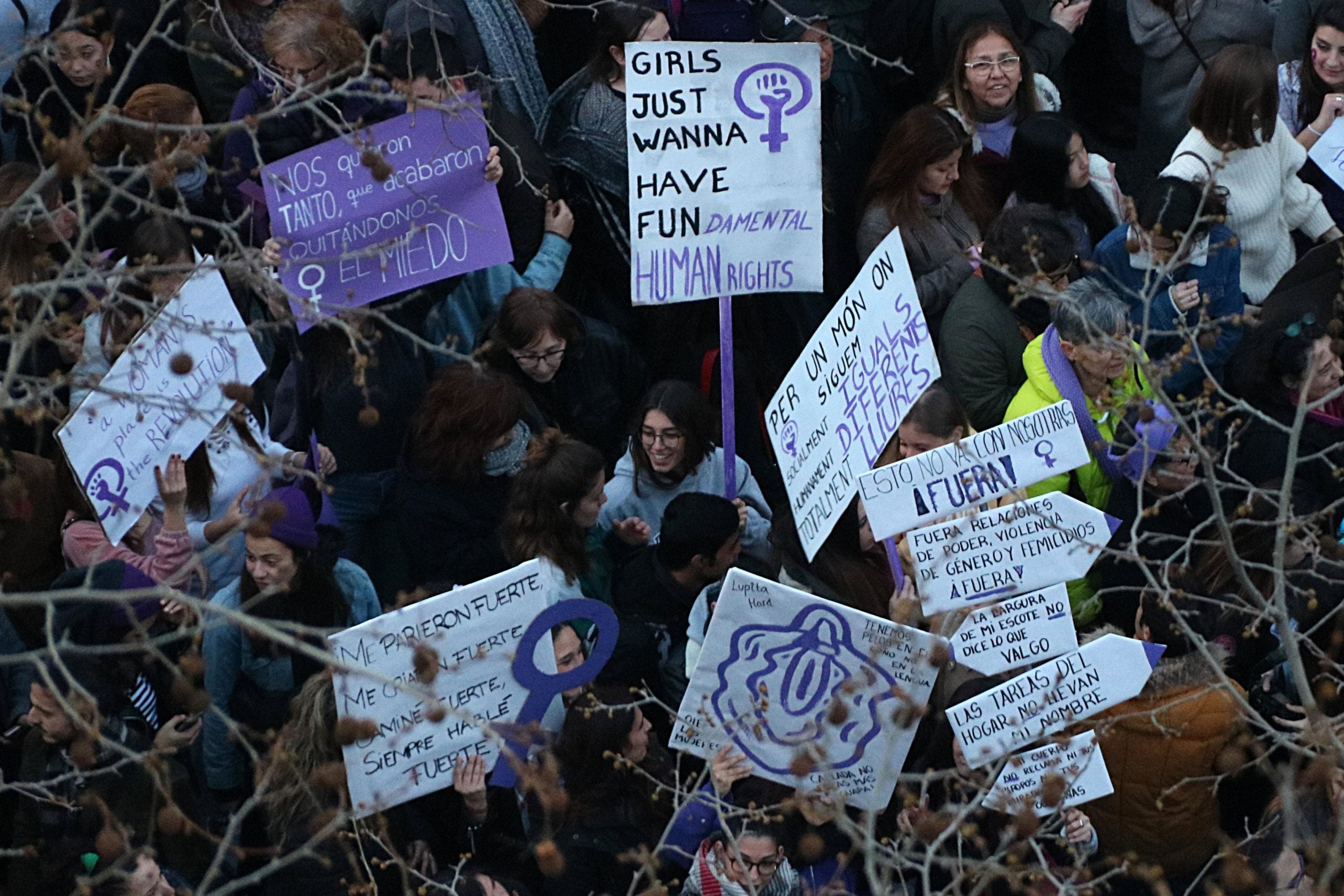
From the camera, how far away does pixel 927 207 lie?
7.21 metres

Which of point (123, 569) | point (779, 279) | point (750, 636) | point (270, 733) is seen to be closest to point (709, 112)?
point (779, 279)

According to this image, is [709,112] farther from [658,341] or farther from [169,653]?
[169,653]

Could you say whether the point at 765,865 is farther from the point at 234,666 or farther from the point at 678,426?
the point at 234,666

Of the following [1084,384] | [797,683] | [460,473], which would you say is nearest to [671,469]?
[460,473]

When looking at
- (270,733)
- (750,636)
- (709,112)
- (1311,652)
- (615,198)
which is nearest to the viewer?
(270,733)

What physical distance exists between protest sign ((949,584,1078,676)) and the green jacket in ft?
1.87

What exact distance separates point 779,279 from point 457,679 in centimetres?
186

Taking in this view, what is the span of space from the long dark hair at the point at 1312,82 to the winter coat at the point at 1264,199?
0.28 metres

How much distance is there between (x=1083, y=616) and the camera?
6223mm

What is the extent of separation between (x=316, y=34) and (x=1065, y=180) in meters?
2.84

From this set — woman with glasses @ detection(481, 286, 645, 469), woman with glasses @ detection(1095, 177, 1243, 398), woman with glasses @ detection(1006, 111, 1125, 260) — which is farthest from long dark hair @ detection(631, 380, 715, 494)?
woman with glasses @ detection(1006, 111, 1125, 260)

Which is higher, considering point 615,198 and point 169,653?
point 615,198

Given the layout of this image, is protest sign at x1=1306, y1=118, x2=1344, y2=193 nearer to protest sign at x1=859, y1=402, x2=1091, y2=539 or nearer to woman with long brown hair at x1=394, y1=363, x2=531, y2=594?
protest sign at x1=859, y1=402, x2=1091, y2=539

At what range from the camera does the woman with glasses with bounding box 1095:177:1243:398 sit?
6648 millimetres
